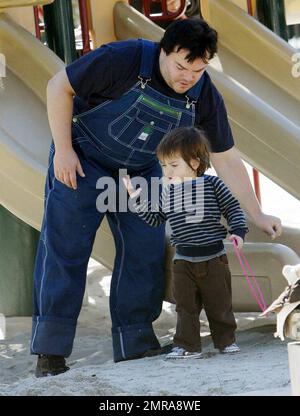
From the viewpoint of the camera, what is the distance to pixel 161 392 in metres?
3.81

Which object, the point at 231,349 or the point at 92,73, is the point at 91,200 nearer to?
the point at 92,73

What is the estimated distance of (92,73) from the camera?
14.3 feet

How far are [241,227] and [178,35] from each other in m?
0.78

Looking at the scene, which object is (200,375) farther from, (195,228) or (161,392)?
(195,228)

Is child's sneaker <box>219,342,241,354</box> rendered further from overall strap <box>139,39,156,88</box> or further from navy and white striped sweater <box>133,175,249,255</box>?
overall strap <box>139,39,156,88</box>

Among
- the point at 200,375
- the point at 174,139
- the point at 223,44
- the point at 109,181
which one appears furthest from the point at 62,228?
the point at 223,44

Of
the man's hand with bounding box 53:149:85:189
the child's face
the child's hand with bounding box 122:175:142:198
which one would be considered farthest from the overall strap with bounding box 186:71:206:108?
the man's hand with bounding box 53:149:85:189

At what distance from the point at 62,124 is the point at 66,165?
160 millimetres

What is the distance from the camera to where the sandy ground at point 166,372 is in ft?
12.6

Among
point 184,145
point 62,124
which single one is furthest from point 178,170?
point 62,124

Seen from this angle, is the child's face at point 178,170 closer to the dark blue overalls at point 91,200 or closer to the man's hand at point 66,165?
the dark blue overalls at point 91,200
